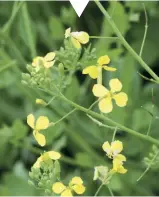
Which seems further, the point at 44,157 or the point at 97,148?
the point at 97,148

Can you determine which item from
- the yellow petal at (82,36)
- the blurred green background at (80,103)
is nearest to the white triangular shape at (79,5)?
the yellow petal at (82,36)

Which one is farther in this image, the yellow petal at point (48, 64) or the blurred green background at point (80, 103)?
the blurred green background at point (80, 103)

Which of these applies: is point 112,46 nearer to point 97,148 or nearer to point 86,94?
point 86,94

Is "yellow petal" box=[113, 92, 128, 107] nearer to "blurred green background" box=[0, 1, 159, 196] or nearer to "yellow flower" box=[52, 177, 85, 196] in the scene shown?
"yellow flower" box=[52, 177, 85, 196]

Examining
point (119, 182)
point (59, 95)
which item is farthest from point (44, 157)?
point (119, 182)

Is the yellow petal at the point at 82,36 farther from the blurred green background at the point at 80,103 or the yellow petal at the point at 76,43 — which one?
the blurred green background at the point at 80,103

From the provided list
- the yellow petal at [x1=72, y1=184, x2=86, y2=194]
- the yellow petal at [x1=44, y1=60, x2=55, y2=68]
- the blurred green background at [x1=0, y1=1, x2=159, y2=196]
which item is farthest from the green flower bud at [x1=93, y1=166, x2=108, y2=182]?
the blurred green background at [x1=0, y1=1, x2=159, y2=196]

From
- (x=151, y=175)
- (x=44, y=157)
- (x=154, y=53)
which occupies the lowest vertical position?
(x=151, y=175)

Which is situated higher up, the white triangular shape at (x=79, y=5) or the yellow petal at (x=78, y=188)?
the white triangular shape at (x=79, y=5)
